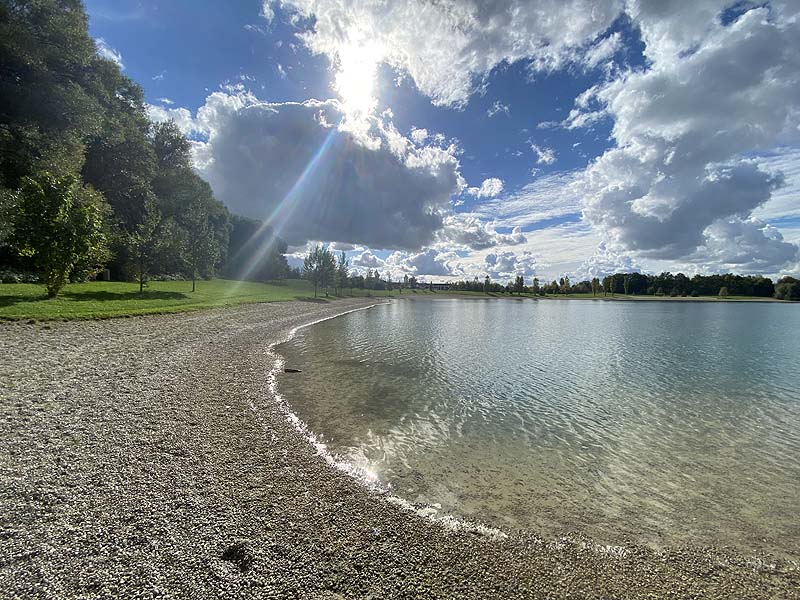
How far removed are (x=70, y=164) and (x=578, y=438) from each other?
156 ft

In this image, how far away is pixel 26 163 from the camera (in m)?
31.6

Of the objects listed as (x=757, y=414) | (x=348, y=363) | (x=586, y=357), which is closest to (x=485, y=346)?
(x=586, y=357)

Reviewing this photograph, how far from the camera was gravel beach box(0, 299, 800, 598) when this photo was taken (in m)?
4.50

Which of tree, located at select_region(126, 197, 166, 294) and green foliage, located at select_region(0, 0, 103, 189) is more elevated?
green foliage, located at select_region(0, 0, 103, 189)

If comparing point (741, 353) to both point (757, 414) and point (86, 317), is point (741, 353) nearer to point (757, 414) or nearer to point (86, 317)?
point (757, 414)

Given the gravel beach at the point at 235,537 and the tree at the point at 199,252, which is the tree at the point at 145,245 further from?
the gravel beach at the point at 235,537

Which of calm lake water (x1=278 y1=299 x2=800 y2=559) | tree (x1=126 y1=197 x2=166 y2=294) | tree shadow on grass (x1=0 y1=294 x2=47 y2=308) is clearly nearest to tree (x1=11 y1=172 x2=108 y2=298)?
tree shadow on grass (x1=0 y1=294 x2=47 y2=308)

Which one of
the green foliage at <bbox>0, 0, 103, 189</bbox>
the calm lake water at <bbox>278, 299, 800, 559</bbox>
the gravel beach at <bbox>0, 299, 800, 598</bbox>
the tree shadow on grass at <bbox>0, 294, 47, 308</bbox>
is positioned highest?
the green foliage at <bbox>0, 0, 103, 189</bbox>

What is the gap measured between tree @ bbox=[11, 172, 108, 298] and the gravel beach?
21166 mm

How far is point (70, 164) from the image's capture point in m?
32.9

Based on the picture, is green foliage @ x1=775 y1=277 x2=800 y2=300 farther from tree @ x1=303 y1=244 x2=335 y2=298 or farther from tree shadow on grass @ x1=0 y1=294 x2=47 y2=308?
tree shadow on grass @ x1=0 y1=294 x2=47 y2=308

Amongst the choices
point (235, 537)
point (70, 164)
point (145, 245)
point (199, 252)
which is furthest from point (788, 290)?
point (70, 164)

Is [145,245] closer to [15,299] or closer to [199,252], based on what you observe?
[199,252]

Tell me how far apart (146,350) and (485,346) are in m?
23.4
